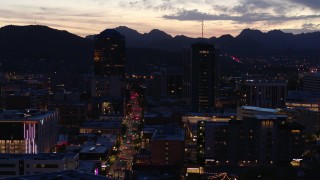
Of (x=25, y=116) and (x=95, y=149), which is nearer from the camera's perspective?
(x=95, y=149)

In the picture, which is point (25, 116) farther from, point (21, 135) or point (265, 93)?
point (265, 93)

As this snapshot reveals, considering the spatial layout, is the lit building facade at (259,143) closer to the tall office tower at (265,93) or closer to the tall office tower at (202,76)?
the tall office tower at (265,93)

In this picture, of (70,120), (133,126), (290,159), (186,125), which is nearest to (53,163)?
(290,159)

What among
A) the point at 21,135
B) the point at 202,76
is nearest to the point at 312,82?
the point at 202,76

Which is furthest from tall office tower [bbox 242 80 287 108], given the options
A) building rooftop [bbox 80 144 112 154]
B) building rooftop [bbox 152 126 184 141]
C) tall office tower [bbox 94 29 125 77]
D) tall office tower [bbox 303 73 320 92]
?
tall office tower [bbox 94 29 125 77]

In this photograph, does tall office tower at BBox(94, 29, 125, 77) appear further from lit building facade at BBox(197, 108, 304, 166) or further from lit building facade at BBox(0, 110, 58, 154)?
lit building facade at BBox(197, 108, 304, 166)

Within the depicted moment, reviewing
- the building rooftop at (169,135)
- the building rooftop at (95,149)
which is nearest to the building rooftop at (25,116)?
the building rooftop at (95,149)
